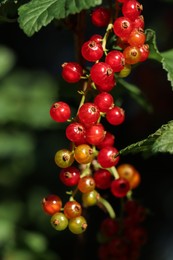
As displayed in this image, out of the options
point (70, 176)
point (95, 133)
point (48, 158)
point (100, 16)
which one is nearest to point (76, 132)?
point (95, 133)

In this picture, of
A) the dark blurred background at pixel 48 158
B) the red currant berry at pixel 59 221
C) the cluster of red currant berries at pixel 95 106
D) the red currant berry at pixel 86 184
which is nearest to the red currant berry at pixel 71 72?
the cluster of red currant berries at pixel 95 106

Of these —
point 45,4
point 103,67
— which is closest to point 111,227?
point 103,67

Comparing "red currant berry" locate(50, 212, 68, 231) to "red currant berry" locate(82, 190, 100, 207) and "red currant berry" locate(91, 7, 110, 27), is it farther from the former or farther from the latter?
"red currant berry" locate(91, 7, 110, 27)

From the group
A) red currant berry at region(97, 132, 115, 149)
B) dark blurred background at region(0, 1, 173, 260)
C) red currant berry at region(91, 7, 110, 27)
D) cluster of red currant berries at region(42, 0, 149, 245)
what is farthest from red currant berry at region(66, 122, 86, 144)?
dark blurred background at region(0, 1, 173, 260)

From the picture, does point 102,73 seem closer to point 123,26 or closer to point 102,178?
point 123,26

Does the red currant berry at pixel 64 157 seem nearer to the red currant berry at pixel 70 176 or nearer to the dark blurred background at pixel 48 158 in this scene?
the red currant berry at pixel 70 176

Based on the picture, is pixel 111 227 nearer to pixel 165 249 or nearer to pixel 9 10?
pixel 9 10

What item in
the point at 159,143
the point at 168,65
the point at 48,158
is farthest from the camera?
the point at 48,158
